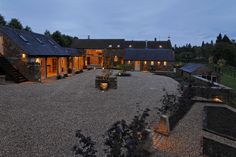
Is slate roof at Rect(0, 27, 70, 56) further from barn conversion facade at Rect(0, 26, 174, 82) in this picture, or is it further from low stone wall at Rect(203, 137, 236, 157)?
low stone wall at Rect(203, 137, 236, 157)

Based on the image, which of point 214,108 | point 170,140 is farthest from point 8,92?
point 214,108

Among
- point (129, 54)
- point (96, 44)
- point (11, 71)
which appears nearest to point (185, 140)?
point (11, 71)

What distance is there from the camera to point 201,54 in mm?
82875

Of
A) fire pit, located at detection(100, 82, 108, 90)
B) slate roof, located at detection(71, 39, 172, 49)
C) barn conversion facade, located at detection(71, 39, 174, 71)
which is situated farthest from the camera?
slate roof, located at detection(71, 39, 172, 49)

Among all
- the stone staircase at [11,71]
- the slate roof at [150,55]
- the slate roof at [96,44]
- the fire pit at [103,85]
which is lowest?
the fire pit at [103,85]

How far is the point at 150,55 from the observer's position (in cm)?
4744

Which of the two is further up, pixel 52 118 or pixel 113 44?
pixel 113 44

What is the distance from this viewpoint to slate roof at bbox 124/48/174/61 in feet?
152

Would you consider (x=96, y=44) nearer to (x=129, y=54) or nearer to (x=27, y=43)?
(x=129, y=54)

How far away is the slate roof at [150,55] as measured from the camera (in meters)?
46.4

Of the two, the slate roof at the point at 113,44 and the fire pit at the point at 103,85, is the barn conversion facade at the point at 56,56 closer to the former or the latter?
the slate roof at the point at 113,44

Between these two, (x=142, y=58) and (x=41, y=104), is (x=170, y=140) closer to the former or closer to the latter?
(x=41, y=104)

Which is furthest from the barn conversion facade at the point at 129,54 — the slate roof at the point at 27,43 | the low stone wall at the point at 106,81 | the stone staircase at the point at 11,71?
the low stone wall at the point at 106,81

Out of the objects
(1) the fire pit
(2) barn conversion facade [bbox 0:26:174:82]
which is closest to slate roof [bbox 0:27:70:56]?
(2) barn conversion facade [bbox 0:26:174:82]
